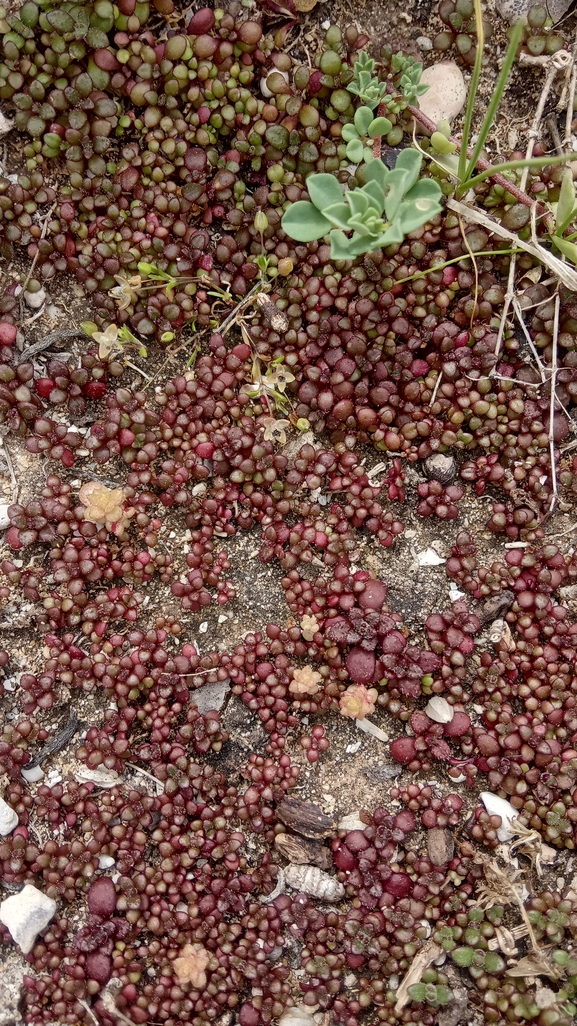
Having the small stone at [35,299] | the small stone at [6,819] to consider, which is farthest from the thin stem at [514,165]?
the small stone at [6,819]

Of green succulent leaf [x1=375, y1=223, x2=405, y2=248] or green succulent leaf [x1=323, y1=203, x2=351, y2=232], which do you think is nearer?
green succulent leaf [x1=375, y1=223, x2=405, y2=248]

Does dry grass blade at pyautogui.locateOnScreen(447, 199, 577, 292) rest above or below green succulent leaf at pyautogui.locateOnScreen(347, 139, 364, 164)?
below

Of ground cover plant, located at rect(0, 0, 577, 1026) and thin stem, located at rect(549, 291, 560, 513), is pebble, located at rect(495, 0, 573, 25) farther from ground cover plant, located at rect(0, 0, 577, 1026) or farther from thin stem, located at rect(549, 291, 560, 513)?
thin stem, located at rect(549, 291, 560, 513)

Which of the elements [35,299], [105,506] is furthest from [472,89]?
[105,506]

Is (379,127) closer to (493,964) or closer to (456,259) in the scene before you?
(456,259)

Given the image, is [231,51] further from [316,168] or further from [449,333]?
[449,333]

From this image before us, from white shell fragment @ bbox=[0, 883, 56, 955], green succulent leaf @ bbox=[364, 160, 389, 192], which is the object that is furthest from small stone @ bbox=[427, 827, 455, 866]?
green succulent leaf @ bbox=[364, 160, 389, 192]

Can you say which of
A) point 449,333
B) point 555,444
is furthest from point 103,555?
point 555,444
